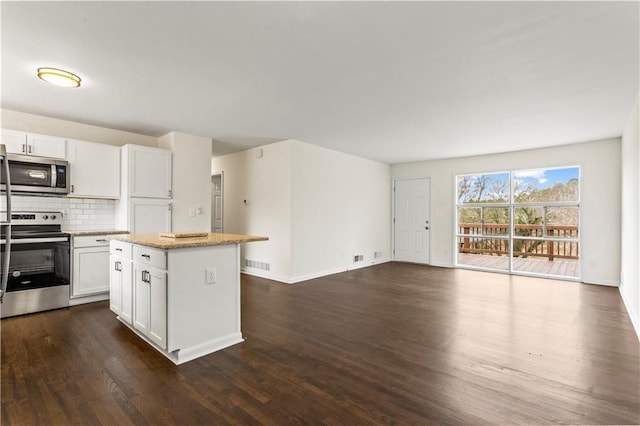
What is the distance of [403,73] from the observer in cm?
270

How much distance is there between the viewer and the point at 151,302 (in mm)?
2582

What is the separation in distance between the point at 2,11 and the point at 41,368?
2378 mm

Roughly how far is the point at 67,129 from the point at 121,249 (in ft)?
7.26

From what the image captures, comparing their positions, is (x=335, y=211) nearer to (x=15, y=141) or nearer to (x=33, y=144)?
(x=33, y=144)

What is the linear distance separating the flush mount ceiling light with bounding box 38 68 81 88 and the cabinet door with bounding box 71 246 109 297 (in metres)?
1.96

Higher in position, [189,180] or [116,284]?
[189,180]

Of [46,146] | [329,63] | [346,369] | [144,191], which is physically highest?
[329,63]

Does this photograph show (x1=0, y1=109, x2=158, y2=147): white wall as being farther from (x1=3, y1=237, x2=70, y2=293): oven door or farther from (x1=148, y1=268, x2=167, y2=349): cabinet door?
(x1=148, y1=268, x2=167, y2=349): cabinet door

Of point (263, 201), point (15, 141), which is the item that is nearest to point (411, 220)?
point (263, 201)

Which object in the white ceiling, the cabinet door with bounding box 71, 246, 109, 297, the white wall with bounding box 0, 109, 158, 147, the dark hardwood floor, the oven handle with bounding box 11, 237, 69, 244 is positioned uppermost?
the white ceiling

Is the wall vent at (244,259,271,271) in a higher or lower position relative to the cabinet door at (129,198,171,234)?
lower

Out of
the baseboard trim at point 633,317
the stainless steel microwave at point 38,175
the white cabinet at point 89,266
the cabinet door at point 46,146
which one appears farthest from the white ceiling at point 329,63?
the baseboard trim at point 633,317

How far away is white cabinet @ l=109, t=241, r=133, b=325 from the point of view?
294 cm

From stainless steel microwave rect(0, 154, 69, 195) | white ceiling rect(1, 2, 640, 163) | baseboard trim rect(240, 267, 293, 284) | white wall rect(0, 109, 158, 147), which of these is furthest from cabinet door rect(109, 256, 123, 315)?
baseboard trim rect(240, 267, 293, 284)
